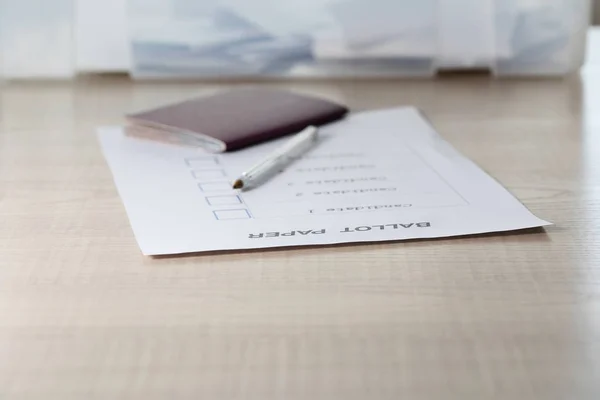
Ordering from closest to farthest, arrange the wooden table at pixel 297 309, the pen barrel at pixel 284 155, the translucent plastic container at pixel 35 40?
the wooden table at pixel 297 309 < the pen barrel at pixel 284 155 < the translucent plastic container at pixel 35 40

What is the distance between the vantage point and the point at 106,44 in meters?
1.16

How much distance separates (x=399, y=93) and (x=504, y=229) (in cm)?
45

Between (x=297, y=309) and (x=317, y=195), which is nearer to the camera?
(x=297, y=309)

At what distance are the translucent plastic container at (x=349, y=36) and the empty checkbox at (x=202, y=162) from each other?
13.1 inches

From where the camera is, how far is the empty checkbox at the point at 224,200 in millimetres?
726

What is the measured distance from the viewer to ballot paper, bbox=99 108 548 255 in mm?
667

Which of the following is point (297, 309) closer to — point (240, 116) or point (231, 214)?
point (231, 214)

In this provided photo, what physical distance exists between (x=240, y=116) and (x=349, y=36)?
0.93 ft

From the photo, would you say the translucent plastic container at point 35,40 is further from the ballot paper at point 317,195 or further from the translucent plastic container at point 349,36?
the ballot paper at point 317,195

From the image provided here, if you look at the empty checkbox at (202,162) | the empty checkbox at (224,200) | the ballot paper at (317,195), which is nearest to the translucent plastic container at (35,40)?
the ballot paper at (317,195)

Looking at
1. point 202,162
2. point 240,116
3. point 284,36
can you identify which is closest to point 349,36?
point 284,36

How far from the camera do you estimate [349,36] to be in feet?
3.76

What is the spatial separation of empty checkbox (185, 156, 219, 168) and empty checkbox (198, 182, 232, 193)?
51mm

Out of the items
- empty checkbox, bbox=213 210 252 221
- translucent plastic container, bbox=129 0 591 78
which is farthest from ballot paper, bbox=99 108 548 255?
translucent plastic container, bbox=129 0 591 78
